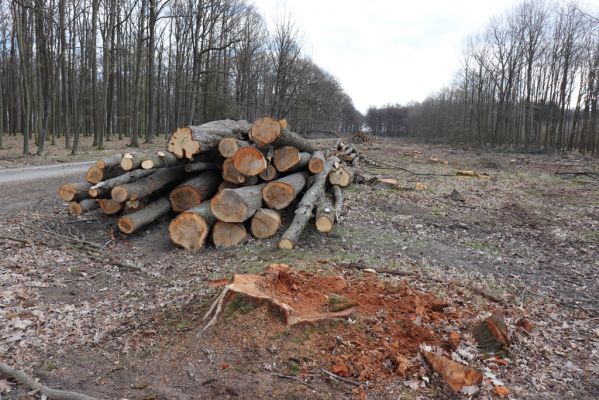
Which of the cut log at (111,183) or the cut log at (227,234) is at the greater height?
the cut log at (111,183)

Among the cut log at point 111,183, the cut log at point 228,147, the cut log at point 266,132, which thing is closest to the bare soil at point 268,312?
the cut log at point 111,183

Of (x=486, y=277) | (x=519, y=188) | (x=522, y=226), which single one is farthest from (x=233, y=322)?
(x=519, y=188)

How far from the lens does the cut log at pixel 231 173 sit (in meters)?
7.62

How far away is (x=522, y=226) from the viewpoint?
28.8 feet

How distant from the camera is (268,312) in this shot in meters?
3.64

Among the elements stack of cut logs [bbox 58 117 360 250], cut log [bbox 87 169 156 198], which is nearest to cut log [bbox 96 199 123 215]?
stack of cut logs [bbox 58 117 360 250]

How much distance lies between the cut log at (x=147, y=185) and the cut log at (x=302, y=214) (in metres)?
2.57

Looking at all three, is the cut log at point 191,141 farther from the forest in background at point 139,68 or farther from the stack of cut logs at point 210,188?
the forest in background at point 139,68

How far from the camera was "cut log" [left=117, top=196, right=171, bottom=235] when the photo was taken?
6852 mm

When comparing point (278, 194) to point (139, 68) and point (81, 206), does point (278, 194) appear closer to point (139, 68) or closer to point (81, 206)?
point (81, 206)

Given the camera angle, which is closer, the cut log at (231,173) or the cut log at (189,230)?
the cut log at (189,230)

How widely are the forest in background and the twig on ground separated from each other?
18.7m

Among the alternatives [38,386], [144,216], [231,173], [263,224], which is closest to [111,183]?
[144,216]

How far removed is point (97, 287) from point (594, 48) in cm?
3819
